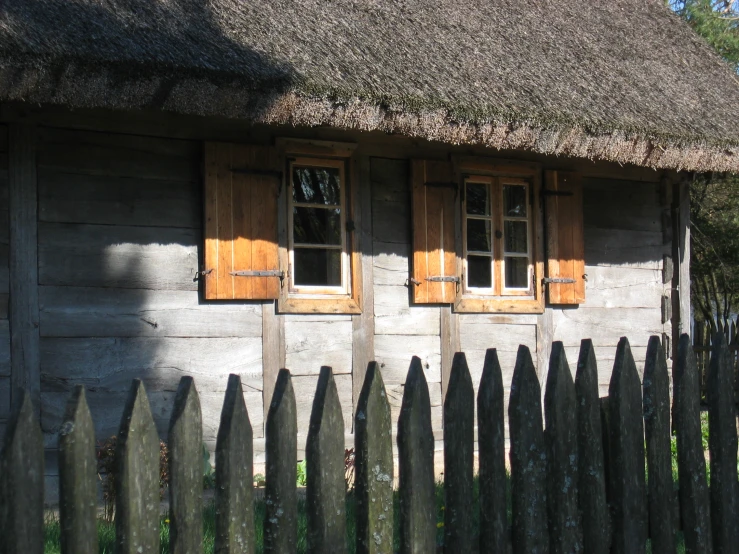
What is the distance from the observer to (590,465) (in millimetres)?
2857

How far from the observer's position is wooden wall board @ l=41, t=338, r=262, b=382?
212 inches

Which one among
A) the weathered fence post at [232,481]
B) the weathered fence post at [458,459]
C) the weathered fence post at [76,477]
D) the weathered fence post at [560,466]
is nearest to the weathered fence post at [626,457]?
the weathered fence post at [560,466]

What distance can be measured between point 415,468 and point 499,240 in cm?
469

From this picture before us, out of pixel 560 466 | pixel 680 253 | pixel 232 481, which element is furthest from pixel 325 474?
pixel 680 253

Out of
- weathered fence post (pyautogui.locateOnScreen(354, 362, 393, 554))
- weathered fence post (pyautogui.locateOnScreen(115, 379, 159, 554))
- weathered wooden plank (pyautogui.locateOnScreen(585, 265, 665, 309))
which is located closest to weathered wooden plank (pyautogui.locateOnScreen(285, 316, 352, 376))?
weathered wooden plank (pyautogui.locateOnScreen(585, 265, 665, 309))

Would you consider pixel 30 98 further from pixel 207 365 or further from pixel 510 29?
pixel 510 29

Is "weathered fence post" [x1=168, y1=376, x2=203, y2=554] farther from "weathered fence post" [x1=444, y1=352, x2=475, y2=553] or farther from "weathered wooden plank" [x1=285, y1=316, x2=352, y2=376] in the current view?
"weathered wooden plank" [x1=285, y1=316, x2=352, y2=376]

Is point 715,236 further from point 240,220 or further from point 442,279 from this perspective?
point 240,220

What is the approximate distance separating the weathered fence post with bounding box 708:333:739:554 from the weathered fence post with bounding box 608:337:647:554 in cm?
39

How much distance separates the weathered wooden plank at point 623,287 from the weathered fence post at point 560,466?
15.4ft

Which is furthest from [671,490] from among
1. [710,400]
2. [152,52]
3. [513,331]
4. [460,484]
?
[513,331]

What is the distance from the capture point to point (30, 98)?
179 inches

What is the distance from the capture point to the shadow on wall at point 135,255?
5.20m

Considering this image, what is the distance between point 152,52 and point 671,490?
3.49 metres
